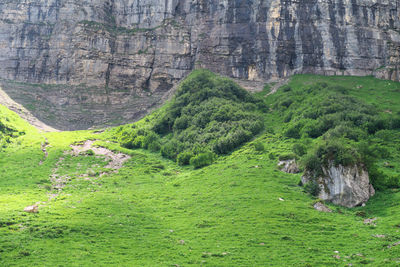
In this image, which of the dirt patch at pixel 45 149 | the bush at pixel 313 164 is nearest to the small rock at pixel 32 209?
the dirt patch at pixel 45 149

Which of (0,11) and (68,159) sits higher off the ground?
(0,11)

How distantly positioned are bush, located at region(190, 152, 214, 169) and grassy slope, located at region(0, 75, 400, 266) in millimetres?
3354

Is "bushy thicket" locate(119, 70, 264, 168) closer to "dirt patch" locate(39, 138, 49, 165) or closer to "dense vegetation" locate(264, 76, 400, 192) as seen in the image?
"dense vegetation" locate(264, 76, 400, 192)

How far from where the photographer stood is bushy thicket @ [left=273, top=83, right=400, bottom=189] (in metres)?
40.3

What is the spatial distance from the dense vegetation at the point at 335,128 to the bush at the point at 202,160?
1275 cm

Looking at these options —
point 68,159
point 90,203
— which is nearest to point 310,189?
point 90,203

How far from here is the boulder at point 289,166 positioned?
45.4 meters

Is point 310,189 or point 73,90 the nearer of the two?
point 310,189

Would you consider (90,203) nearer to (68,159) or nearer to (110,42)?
(68,159)

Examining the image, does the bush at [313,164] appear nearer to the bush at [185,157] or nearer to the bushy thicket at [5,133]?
the bush at [185,157]

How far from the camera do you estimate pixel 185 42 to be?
10281 centimetres

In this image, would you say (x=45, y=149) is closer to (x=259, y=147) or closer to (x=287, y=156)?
(x=259, y=147)

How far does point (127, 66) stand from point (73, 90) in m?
16.3

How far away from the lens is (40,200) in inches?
1517
